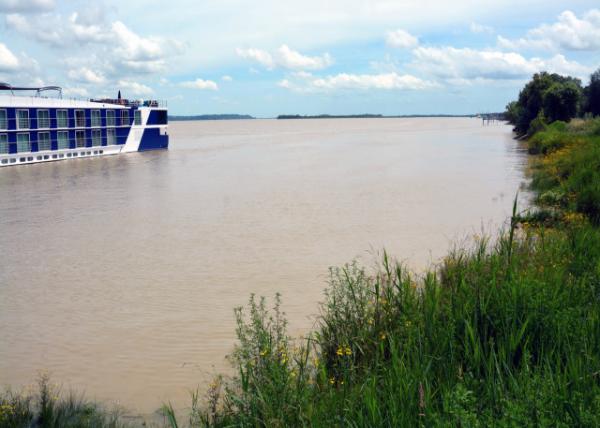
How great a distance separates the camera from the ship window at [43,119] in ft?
142

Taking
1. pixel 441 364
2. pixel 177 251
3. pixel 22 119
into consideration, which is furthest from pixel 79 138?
pixel 441 364

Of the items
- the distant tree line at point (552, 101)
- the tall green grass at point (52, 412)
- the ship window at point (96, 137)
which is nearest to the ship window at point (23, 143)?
the ship window at point (96, 137)

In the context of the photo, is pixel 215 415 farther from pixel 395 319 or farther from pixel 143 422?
pixel 395 319

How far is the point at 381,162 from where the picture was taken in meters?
44.0

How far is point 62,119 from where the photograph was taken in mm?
45500

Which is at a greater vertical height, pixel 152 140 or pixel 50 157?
pixel 152 140

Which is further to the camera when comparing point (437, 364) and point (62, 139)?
point (62, 139)

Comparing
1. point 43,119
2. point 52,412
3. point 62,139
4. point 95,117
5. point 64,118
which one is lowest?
point 52,412

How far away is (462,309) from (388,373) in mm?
1202

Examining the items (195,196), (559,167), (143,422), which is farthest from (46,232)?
(559,167)

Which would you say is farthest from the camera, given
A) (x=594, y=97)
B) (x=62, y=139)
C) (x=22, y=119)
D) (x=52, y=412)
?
(x=594, y=97)

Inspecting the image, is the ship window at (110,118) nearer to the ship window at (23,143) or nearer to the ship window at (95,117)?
the ship window at (95,117)

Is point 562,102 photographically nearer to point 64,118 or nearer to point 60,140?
point 64,118

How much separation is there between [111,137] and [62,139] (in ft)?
19.6
